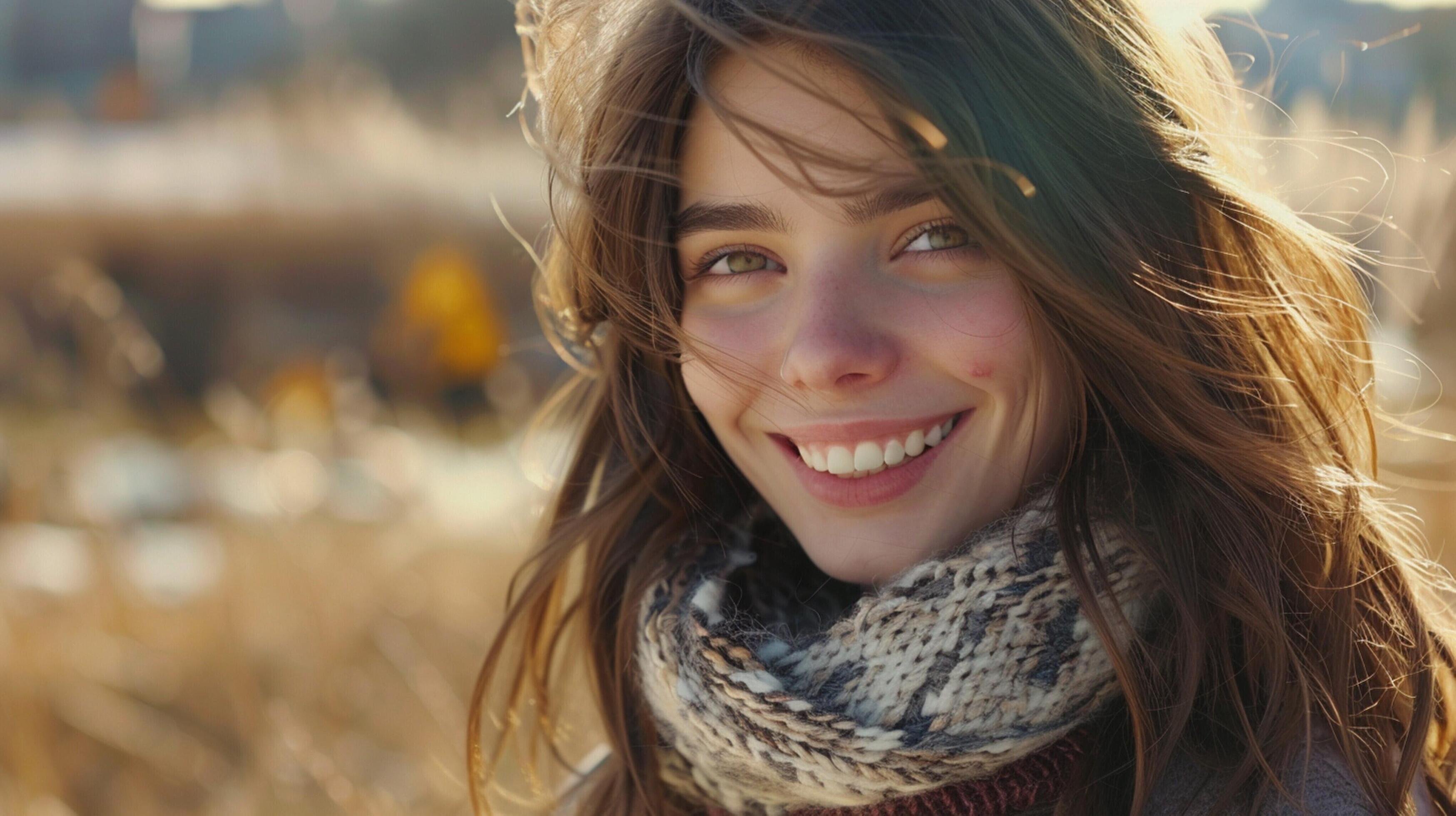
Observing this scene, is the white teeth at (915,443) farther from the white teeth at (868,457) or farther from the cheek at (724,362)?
the cheek at (724,362)

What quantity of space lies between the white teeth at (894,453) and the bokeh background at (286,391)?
654mm

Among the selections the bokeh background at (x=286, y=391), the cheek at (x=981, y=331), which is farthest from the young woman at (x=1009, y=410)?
the bokeh background at (x=286, y=391)

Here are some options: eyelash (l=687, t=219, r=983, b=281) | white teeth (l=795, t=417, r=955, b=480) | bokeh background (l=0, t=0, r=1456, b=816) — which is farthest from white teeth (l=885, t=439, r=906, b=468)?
bokeh background (l=0, t=0, r=1456, b=816)

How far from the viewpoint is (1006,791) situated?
4.46 feet

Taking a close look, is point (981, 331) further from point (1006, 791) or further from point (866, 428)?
point (1006, 791)

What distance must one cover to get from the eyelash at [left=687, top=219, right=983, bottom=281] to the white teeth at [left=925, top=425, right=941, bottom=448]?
24 cm

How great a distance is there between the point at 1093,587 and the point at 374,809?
150cm

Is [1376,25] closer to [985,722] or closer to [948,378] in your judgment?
[948,378]

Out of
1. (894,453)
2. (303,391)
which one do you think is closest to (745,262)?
(894,453)

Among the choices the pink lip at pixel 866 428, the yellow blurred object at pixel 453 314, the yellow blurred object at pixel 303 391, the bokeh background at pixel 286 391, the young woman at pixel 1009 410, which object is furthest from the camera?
the yellow blurred object at pixel 453 314

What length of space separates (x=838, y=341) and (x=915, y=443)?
205 millimetres

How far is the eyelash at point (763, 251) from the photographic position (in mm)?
1374

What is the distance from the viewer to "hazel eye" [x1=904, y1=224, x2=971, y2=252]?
1379 millimetres

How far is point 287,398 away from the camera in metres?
7.22
